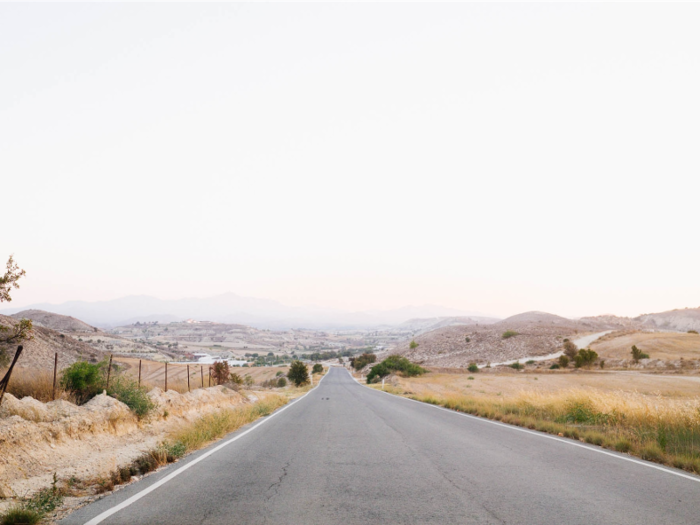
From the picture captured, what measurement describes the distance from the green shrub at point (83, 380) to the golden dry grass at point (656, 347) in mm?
74390

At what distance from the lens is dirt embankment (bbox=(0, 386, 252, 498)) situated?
7.30 m

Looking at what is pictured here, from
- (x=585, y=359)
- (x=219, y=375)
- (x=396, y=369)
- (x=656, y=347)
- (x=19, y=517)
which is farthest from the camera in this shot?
(x=656, y=347)

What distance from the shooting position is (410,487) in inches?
249

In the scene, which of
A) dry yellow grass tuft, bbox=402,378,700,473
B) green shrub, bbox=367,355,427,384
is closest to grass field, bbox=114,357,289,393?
dry yellow grass tuft, bbox=402,378,700,473

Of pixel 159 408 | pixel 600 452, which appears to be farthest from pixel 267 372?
pixel 600 452

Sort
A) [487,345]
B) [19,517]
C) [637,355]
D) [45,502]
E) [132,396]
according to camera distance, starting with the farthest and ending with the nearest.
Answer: [487,345], [637,355], [132,396], [45,502], [19,517]

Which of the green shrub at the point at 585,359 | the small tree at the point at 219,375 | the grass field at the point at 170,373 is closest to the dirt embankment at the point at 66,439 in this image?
the grass field at the point at 170,373

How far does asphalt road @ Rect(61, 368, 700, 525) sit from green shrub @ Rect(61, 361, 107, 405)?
5177 millimetres

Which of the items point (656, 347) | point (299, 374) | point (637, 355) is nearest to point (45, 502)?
point (299, 374)

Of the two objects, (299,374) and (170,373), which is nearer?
(170,373)

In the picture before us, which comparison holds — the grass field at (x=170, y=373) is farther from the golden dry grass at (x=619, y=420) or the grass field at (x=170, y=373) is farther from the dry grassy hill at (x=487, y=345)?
the dry grassy hill at (x=487, y=345)

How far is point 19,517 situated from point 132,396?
9125 mm

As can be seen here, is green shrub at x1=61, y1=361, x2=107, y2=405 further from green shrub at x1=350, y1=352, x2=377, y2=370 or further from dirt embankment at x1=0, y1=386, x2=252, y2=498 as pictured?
green shrub at x1=350, y1=352, x2=377, y2=370

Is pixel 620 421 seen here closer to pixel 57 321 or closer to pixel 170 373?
pixel 170 373
